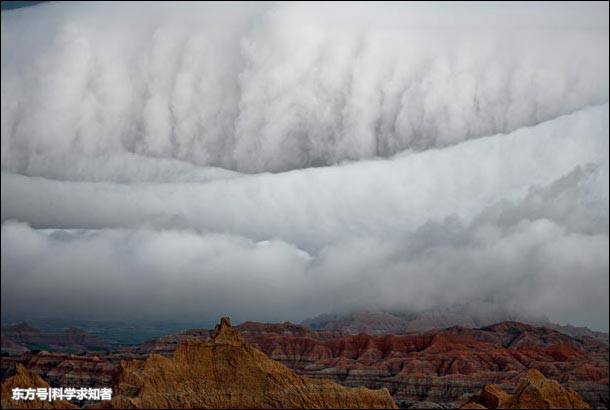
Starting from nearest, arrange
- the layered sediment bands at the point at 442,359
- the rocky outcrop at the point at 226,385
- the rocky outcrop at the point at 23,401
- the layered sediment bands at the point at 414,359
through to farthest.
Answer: the rocky outcrop at the point at 23,401
the rocky outcrop at the point at 226,385
the layered sediment bands at the point at 414,359
the layered sediment bands at the point at 442,359

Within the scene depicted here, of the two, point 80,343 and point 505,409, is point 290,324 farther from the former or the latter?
point 505,409

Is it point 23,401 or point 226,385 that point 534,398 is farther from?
point 23,401

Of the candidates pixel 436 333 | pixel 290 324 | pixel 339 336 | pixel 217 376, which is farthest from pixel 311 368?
pixel 217 376

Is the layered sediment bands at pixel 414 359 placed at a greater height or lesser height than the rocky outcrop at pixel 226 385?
greater

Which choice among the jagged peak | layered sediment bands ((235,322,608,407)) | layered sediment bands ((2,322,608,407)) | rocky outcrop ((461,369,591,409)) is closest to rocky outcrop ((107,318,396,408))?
the jagged peak

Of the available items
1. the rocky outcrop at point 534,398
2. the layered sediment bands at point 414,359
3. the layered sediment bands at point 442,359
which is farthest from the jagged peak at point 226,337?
the layered sediment bands at point 442,359

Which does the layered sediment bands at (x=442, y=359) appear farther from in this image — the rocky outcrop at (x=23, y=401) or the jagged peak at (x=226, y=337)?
the rocky outcrop at (x=23, y=401)

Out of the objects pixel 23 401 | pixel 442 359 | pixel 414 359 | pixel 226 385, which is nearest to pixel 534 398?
pixel 226 385
